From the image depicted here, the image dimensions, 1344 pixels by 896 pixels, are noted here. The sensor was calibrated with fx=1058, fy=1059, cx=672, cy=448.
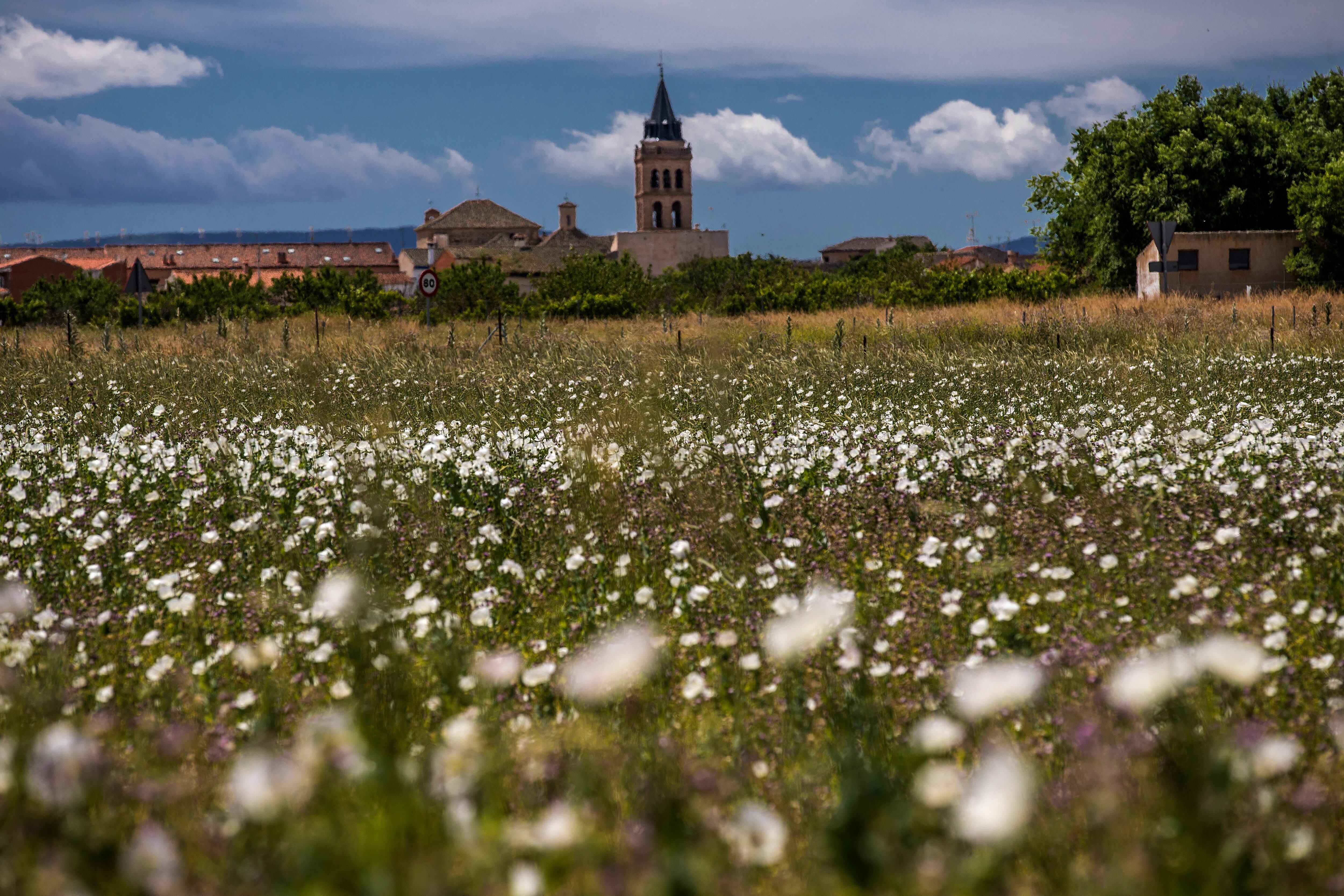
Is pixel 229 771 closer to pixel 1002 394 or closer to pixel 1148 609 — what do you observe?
pixel 1148 609

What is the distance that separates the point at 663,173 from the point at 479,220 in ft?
75.6

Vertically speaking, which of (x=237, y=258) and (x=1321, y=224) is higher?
(x=237, y=258)

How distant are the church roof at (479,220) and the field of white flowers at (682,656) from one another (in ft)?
407

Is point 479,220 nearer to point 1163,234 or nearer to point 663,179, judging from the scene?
point 663,179

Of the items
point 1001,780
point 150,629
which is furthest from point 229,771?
point 1001,780

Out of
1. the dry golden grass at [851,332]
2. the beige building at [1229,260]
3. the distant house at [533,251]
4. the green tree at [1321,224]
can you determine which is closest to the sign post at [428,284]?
the dry golden grass at [851,332]

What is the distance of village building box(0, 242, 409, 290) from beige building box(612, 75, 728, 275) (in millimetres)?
29644

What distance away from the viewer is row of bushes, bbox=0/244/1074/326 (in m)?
35.7

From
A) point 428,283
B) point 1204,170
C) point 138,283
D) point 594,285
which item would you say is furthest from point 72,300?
point 1204,170

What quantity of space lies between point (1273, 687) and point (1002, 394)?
7363 millimetres

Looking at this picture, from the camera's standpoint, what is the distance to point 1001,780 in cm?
177

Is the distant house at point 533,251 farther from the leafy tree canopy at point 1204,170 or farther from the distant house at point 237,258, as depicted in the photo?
the leafy tree canopy at point 1204,170

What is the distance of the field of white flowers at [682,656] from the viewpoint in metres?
1.90

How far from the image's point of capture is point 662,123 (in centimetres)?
13062
